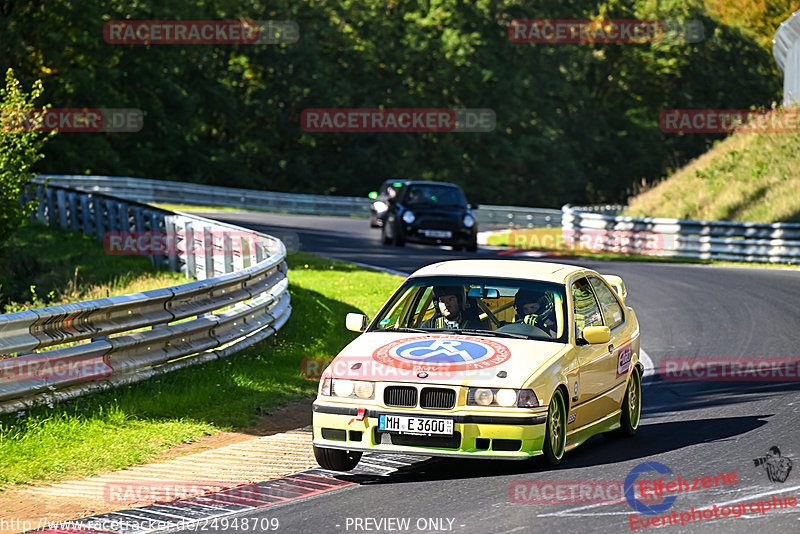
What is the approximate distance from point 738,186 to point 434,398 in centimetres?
3085

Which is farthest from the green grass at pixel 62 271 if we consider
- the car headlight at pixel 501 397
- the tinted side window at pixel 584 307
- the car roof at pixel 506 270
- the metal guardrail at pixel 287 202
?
the metal guardrail at pixel 287 202

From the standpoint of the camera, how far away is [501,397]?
25.1 feet

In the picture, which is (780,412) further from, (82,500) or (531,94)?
(531,94)

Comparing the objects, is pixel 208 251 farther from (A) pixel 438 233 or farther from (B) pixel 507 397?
(B) pixel 507 397

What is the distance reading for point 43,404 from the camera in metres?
9.02

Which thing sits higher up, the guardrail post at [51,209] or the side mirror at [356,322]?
the side mirror at [356,322]

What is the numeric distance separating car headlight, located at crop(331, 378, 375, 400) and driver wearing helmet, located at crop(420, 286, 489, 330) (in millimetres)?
1198

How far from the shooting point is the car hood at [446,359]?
7711 mm

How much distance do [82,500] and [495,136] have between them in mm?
65376

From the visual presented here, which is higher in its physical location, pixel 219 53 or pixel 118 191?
pixel 219 53

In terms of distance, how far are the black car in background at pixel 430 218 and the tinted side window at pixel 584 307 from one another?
17931mm

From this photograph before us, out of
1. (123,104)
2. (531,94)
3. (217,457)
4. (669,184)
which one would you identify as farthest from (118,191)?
(217,457)

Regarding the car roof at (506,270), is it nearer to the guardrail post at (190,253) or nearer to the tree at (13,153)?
the tree at (13,153)

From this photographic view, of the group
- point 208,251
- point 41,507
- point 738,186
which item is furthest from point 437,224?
point 41,507
